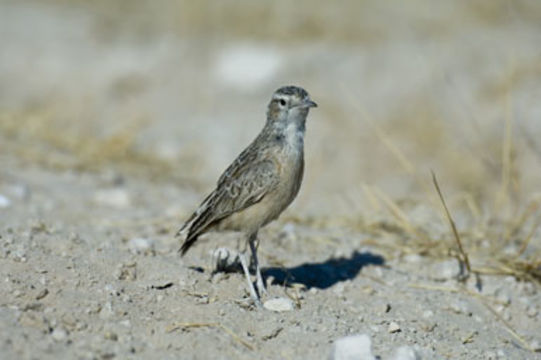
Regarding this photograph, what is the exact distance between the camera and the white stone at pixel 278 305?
5547mm

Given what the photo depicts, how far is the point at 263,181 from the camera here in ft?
19.2

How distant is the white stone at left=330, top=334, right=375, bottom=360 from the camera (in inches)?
183

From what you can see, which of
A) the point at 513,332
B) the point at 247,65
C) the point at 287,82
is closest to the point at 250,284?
the point at 513,332

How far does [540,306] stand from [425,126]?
5.61 meters

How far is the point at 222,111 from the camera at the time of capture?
1285 centimetres

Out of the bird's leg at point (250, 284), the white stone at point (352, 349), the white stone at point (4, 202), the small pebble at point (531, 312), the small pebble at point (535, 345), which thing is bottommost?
the white stone at point (4, 202)

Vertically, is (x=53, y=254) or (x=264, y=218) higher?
(x=264, y=218)

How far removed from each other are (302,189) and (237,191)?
4538 millimetres

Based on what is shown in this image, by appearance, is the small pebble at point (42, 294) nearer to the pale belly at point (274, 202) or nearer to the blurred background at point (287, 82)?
the pale belly at point (274, 202)

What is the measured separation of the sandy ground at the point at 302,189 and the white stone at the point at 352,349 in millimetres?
249

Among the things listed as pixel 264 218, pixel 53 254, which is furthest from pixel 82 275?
pixel 264 218

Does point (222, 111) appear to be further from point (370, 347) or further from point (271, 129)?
point (370, 347)

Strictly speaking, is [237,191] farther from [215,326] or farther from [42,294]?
[42,294]

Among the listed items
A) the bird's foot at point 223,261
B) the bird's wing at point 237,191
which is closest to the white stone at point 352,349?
the bird's wing at point 237,191
